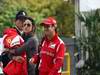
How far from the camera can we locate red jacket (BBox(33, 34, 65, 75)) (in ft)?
27.6

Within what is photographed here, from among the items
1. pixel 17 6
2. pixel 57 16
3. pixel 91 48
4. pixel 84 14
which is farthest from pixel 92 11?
pixel 57 16

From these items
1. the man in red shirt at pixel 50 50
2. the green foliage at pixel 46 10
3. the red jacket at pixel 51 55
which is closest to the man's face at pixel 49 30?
the man in red shirt at pixel 50 50

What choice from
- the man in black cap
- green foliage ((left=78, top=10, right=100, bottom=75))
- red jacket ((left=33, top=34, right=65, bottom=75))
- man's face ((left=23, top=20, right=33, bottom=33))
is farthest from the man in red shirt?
green foliage ((left=78, top=10, right=100, bottom=75))

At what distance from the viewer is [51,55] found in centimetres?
856

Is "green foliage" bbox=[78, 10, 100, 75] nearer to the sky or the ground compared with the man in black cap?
nearer to the ground

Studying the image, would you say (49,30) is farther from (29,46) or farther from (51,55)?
(29,46)

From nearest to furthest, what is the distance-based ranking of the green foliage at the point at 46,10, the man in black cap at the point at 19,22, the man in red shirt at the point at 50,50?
the man in red shirt at the point at 50,50
the man in black cap at the point at 19,22
the green foliage at the point at 46,10

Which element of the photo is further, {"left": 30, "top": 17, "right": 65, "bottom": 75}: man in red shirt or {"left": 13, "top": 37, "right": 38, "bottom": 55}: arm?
{"left": 13, "top": 37, "right": 38, "bottom": 55}: arm

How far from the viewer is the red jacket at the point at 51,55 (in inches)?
331

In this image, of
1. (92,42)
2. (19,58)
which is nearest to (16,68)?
(19,58)

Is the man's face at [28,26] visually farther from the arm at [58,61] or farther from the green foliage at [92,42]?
the green foliage at [92,42]

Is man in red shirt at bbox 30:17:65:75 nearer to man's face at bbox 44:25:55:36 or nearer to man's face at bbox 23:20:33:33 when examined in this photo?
man's face at bbox 44:25:55:36

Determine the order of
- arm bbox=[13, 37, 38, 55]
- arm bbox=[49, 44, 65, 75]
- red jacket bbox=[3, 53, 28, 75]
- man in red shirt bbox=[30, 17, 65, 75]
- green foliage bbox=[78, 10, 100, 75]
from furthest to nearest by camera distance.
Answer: green foliage bbox=[78, 10, 100, 75] → red jacket bbox=[3, 53, 28, 75] → arm bbox=[13, 37, 38, 55] → man in red shirt bbox=[30, 17, 65, 75] → arm bbox=[49, 44, 65, 75]

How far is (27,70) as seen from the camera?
908cm
